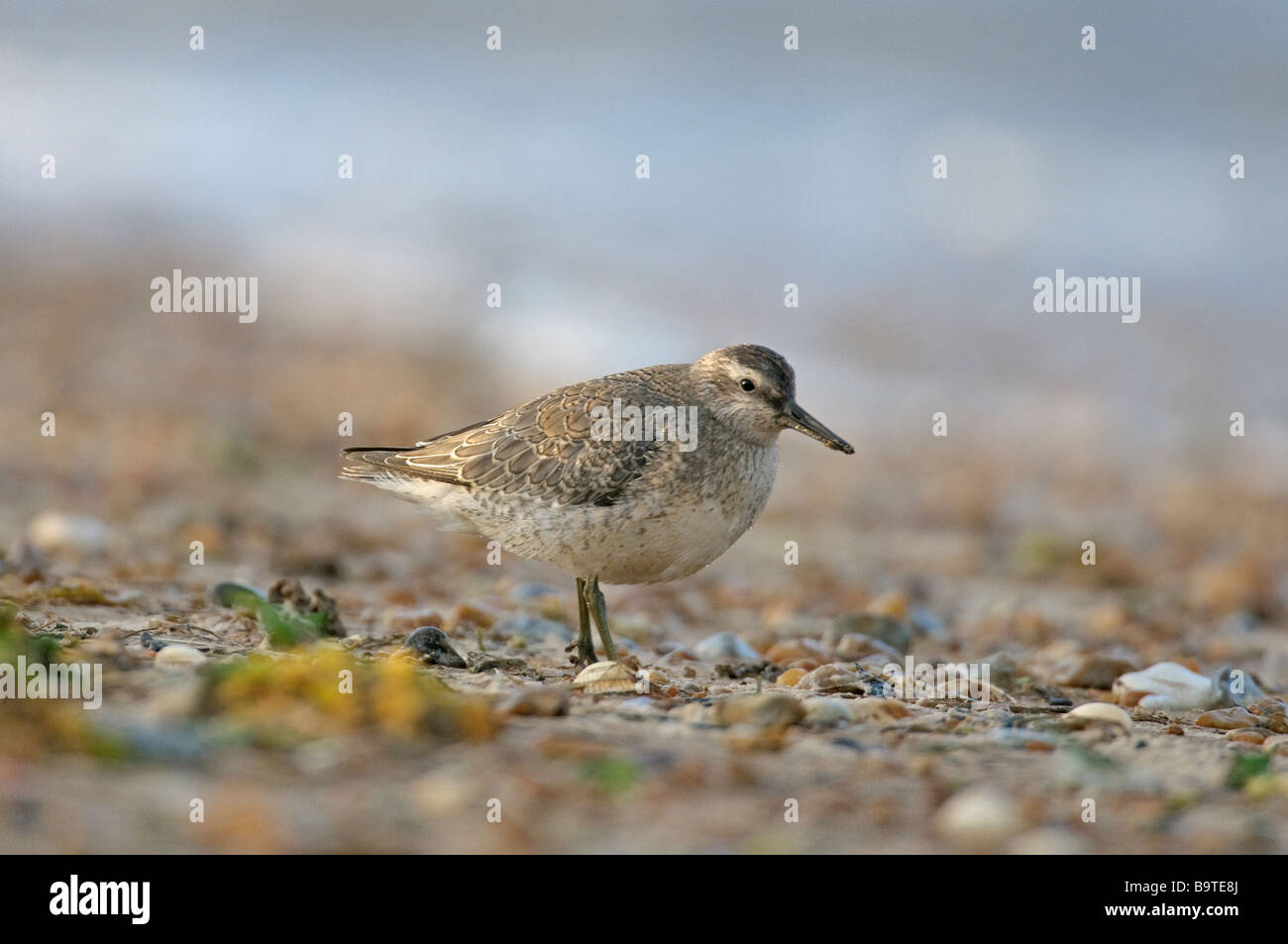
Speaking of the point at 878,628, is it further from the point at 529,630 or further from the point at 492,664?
the point at 492,664

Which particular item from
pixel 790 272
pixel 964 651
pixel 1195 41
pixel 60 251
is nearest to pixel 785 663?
pixel 964 651

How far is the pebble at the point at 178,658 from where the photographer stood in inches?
211

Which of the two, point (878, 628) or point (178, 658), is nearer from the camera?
point (178, 658)

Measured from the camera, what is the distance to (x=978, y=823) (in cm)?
411

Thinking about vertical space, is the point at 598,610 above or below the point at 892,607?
above

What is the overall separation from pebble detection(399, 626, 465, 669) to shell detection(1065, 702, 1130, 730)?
273cm

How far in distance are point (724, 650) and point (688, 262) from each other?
12.7m

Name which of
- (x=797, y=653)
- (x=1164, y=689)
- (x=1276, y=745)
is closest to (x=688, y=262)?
(x=797, y=653)

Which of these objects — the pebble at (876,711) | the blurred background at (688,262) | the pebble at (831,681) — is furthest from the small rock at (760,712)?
the blurred background at (688,262)

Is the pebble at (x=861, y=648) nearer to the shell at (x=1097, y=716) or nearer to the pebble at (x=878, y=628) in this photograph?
the pebble at (x=878, y=628)

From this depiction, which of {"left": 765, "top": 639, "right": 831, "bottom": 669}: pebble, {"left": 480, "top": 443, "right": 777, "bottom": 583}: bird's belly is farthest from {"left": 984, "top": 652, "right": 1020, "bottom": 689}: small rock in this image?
{"left": 480, "top": 443, "right": 777, "bottom": 583}: bird's belly

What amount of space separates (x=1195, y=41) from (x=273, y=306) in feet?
59.0

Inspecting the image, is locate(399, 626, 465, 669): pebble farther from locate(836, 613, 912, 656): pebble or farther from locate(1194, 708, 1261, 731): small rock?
locate(1194, 708, 1261, 731): small rock

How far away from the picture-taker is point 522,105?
79.6 ft
